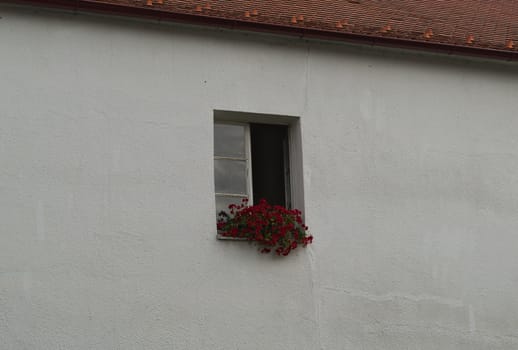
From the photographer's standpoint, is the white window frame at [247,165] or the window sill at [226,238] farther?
the white window frame at [247,165]

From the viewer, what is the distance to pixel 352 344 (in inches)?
496

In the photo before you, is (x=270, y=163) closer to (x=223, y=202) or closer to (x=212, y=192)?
(x=223, y=202)

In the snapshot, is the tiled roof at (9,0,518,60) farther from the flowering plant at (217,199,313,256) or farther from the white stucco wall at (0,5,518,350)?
the flowering plant at (217,199,313,256)

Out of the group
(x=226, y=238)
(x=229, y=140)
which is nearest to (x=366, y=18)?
(x=229, y=140)

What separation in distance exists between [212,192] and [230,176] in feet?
1.96

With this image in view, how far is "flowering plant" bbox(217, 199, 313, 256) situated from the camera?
489 inches

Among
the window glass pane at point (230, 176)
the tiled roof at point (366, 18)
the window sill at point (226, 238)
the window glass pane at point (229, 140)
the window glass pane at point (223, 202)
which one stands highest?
the tiled roof at point (366, 18)

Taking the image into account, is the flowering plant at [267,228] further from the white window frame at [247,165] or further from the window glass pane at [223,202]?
the white window frame at [247,165]

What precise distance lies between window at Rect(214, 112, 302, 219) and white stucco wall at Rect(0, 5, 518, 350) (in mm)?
286

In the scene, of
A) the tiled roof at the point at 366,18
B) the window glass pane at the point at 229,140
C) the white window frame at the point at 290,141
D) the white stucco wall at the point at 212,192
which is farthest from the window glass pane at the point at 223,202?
the tiled roof at the point at 366,18

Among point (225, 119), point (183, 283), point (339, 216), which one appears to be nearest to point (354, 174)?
point (339, 216)

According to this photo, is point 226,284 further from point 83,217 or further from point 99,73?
point 99,73

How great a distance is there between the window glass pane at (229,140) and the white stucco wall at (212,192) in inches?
17.6

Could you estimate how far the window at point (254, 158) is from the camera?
13008 millimetres
